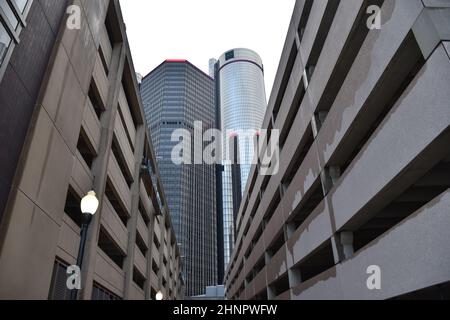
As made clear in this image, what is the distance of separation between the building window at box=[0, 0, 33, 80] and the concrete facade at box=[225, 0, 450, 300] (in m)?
10.6

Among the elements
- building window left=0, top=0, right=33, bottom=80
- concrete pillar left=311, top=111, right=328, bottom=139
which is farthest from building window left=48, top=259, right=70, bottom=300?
concrete pillar left=311, top=111, right=328, bottom=139

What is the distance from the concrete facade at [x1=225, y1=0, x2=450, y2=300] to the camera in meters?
8.46

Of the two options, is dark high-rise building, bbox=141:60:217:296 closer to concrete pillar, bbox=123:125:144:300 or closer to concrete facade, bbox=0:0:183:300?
concrete pillar, bbox=123:125:144:300

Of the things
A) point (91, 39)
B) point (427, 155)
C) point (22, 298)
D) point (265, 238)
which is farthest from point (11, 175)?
point (265, 238)

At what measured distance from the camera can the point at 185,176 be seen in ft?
536

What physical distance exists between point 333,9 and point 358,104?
21.2 feet

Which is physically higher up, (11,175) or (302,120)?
(302,120)

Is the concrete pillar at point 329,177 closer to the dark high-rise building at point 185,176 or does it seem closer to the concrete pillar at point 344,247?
the concrete pillar at point 344,247

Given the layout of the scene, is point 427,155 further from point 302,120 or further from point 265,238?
point 265,238

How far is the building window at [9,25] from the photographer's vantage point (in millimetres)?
8180

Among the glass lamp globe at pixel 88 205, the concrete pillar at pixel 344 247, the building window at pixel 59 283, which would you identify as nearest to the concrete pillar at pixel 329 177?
the concrete pillar at pixel 344 247

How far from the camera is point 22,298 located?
8.59 m

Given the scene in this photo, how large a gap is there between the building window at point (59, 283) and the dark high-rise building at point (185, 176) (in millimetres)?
138282

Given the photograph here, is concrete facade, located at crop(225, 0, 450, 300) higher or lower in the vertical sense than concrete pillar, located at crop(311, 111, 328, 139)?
lower
